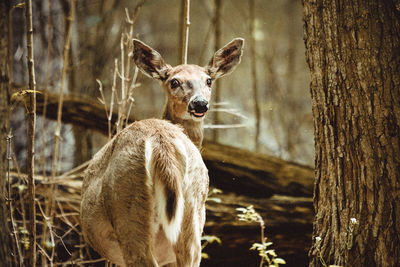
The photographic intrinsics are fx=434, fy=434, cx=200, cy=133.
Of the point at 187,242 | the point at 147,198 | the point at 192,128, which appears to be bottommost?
the point at 187,242

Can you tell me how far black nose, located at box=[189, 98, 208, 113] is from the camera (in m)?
3.51

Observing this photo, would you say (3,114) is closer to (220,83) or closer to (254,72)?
(220,83)

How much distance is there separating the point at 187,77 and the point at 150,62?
1.71 feet

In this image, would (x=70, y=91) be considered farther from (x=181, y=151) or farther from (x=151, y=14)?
(x=181, y=151)

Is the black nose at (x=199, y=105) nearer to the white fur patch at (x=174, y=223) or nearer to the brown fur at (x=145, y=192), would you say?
the brown fur at (x=145, y=192)

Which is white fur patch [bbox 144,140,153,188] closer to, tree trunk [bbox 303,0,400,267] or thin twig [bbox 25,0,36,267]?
thin twig [bbox 25,0,36,267]

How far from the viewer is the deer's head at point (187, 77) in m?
3.59

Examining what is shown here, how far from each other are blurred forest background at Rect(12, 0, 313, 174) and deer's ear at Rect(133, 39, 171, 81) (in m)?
1.81

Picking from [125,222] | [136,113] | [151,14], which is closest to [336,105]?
[125,222]

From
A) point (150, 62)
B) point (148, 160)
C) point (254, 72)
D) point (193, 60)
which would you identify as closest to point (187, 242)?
point (148, 160)

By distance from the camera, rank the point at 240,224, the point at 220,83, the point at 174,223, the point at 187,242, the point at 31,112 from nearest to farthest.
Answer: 1. the point at 174,223
2. the point at 187,242
3. the point at 31,112
4. the point at 240,224
5. the point at 220,83

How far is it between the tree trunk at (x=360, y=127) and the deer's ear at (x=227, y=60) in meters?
1.17

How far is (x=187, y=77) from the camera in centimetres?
376

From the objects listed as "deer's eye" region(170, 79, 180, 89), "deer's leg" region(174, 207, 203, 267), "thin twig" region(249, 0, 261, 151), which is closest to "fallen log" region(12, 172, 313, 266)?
"deer's eye" region(170, 79, 180, 89)
